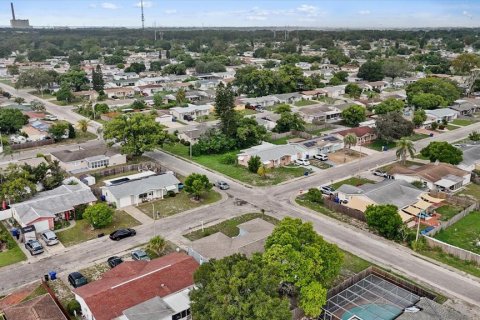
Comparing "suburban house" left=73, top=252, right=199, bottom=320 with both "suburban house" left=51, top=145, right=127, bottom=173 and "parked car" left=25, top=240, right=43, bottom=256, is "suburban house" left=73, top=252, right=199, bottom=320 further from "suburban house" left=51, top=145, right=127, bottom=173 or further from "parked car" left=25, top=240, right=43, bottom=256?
"suburban house" left=51, top=145, right=127, bottom=173

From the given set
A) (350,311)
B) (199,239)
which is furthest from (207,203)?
(350,311)

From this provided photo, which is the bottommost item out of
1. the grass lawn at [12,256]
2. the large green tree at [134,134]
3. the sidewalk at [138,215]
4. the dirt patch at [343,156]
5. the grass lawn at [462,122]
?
the sidewalk at [138,215]

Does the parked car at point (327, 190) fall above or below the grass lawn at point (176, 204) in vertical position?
above

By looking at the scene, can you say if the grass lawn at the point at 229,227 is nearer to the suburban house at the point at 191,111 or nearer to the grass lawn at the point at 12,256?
the grass lawn at the point at 12,256

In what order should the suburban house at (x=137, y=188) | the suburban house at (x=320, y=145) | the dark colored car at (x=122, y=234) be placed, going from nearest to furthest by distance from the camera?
the dark colored car at (x=122, y=234) → the suburban house at (x=137, y=188) → the suburban house at (x=320, y=145)

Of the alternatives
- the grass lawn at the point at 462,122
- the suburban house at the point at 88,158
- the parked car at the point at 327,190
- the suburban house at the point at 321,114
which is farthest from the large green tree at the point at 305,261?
the grass lawn at the point at 462,122

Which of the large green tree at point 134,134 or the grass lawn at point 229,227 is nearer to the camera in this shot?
the grass lawn at point 229,227
